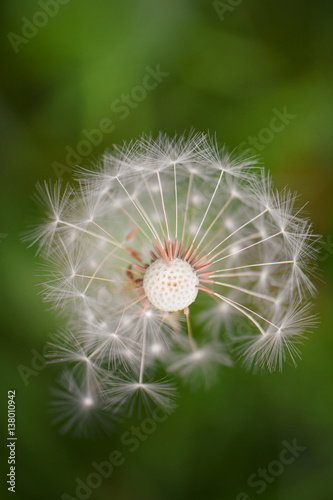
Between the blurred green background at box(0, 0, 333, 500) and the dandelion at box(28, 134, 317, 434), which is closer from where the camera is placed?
the dandelion at box(28, 134, 317, 434)

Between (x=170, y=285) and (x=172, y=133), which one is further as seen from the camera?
(x=172, y=133)

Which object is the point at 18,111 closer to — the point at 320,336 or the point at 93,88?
the point at 93,88

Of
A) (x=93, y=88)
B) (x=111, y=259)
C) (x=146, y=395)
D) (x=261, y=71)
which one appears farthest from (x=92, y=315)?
(x=261, y=71)

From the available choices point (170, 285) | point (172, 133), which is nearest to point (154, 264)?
point (170, 285)

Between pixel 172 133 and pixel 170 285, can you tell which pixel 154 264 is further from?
pixel 172 133

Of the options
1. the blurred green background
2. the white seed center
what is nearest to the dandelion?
the white seed center

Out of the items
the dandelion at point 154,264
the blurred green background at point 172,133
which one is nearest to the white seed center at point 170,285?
the dandelion at point 154,264

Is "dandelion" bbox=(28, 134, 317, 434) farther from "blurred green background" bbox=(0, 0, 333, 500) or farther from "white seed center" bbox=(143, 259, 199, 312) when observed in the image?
"blurred green background" bbox=(0, 0, 333, 500)
